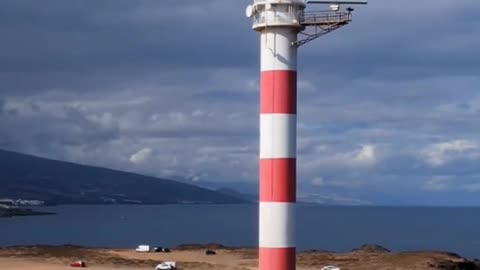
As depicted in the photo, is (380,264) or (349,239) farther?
(349,239)

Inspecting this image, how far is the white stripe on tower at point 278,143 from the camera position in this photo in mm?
21062

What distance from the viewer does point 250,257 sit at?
7156cm

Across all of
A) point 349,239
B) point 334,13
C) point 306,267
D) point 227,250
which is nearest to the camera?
point 334,13

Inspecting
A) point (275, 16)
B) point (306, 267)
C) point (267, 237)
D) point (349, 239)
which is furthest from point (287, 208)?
point (349, 239)

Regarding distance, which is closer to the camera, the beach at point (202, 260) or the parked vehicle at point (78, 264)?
the parked vehicle at point (78, 264)

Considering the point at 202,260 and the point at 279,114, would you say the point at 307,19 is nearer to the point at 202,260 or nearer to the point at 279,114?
the point at 279,114

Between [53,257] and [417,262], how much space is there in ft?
Answer: 85.6

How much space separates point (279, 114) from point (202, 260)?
5032 centimetres

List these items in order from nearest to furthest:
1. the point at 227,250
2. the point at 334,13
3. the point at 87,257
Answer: the point at 334,13, the point at 87,257, the point at 227,250

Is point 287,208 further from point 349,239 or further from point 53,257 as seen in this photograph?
point 349,239

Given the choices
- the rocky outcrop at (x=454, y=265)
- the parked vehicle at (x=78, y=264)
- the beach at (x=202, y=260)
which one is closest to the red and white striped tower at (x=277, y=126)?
the beach at (x=202, y=260)

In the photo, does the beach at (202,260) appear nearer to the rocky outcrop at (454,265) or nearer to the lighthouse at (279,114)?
the rocky outcrop at (454,265)

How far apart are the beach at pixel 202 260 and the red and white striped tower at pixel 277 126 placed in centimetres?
4064

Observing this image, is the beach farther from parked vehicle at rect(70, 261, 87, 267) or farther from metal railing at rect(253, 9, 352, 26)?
metal railing at rect(253, 9, 352, 26)
